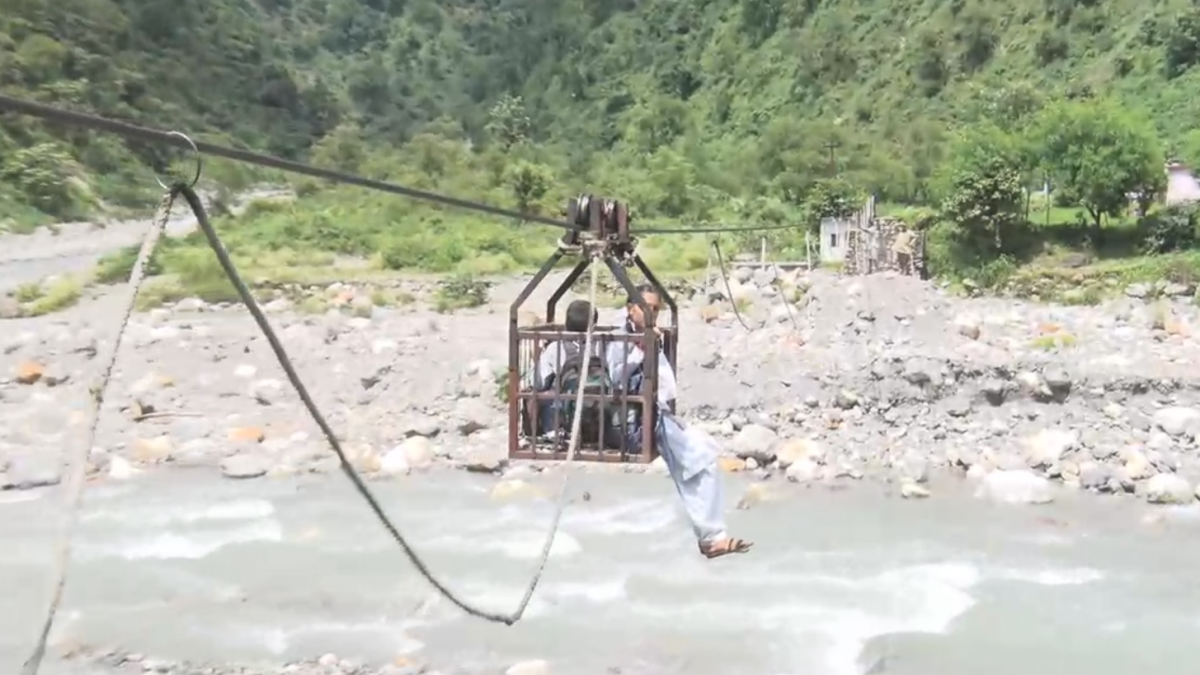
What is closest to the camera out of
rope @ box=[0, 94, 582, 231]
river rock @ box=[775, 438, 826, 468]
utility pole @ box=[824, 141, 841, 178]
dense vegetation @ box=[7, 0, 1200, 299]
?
rope @ box=[0, 94, 582, 231]

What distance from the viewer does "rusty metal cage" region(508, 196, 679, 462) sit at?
379cm

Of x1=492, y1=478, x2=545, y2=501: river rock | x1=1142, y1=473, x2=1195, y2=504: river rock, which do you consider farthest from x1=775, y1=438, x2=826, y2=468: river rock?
x1=1142, y1=473, x2=1195, y2=504: river rock

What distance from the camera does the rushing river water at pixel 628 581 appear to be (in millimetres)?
7020

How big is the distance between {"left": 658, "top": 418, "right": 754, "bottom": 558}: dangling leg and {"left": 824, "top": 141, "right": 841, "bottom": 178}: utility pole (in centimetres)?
2564

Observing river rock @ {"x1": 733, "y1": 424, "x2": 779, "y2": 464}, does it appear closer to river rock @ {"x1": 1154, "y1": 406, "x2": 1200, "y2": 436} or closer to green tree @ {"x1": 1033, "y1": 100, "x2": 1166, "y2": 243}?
river rock @ {"x1": 1154, "y1": 406, "x2": 1200, "y2": 436}

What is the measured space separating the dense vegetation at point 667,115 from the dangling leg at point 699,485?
14.4 metres

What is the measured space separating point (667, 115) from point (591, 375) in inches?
1656

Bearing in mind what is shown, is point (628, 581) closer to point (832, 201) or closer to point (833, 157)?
point (832, 201)

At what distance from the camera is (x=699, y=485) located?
3.96 meters

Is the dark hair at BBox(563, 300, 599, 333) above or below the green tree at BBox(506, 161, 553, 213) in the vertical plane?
below

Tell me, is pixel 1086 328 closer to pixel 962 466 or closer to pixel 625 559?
pixel 962 466

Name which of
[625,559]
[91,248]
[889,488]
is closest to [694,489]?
[625,559]

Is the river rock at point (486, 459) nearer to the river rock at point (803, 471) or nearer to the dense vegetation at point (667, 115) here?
the river rock at point (803, 471)

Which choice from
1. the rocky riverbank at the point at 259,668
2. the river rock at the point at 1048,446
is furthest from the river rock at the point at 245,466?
the river rock at the point at 1048,446
